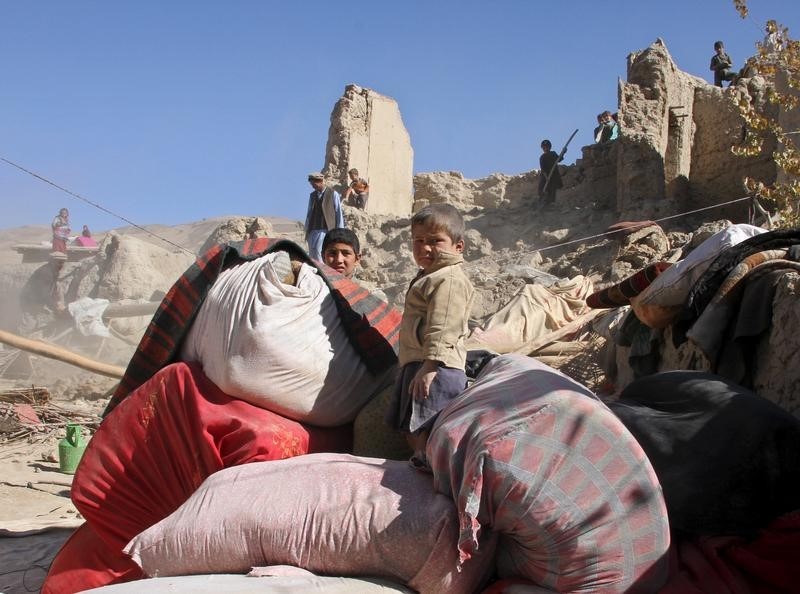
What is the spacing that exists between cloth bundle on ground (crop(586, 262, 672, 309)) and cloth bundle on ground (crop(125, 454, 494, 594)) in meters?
2.26

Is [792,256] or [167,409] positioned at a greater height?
[792,256]

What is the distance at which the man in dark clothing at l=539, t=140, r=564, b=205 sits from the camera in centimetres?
1380

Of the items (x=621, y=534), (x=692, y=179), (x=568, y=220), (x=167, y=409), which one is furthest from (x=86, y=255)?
(x=621, y=534)

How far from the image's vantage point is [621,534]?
1670 millimetres

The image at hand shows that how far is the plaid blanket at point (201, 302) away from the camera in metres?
2.71

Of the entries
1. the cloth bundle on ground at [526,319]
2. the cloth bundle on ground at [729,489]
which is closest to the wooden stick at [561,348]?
the cloth bundle on ground at [526,319]

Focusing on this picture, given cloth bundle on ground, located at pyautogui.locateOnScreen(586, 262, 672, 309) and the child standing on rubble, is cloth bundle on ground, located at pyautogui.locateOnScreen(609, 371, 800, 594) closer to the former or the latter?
the child standing on rubble

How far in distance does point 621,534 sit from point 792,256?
174 centimetres

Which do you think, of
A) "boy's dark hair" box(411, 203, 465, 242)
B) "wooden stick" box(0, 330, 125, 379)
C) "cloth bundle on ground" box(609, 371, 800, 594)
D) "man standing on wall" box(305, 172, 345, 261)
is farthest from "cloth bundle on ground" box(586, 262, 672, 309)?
"man standing on wall" box(305, 172, 345, 261)

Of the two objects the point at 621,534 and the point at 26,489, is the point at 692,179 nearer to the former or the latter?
the point at 26,489

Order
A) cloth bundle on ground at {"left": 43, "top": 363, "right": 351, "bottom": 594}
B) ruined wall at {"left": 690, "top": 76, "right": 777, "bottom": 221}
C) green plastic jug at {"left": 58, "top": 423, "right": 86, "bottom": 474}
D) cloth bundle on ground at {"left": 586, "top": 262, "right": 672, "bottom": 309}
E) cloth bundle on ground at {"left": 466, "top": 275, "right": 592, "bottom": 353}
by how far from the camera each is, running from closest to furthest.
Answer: cloth bundle on ground at {"left": 43, "top": 363, "right": 351, "bottom": 594} → cloth bundle on ground at {"left": 586, "top": 262, "right": 672, "bottom": 309} → green plastic jug at {"left": 58, "top": 423, "right": 86, "bottom": 474} → cloth bundle on ground at {"left": 466, "top": 275, "right": 592, "bottom": 353} → ruined wall at {"left": 690, "top": 76, "right": 777, "bottom": 221}

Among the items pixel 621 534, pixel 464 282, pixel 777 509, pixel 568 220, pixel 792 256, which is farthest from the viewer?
pixel 568 220

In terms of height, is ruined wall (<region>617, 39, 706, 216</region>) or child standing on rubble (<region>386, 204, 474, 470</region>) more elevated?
ruined wall (<region>617, 39, 706, 216</region>)

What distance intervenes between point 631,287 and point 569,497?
2.52 m
